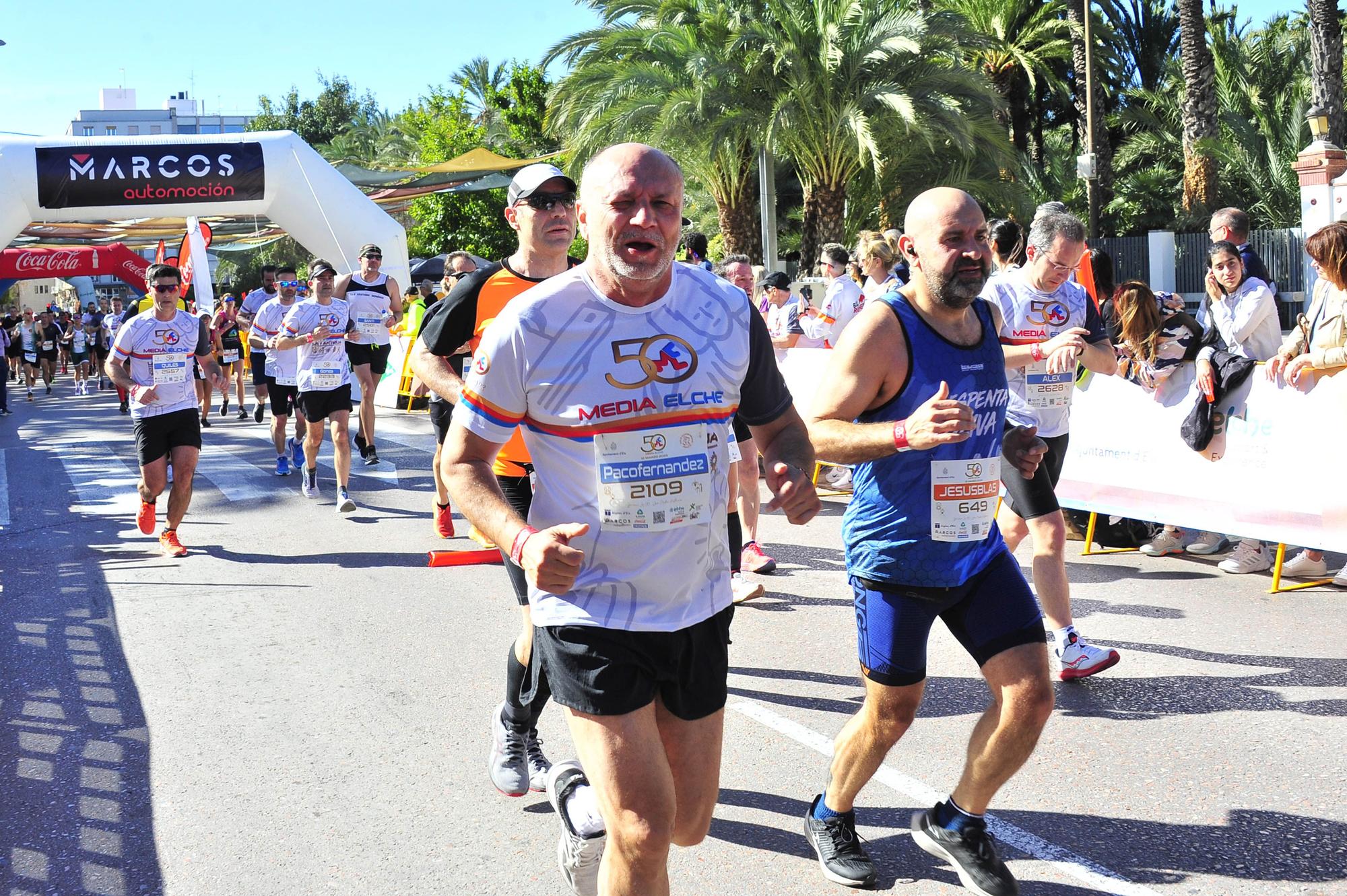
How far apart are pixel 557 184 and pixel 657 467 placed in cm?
233

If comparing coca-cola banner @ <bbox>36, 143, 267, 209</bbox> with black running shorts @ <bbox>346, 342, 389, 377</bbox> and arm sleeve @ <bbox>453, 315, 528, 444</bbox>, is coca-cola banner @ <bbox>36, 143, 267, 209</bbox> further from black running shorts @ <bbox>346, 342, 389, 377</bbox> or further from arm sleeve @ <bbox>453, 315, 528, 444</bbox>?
arm sleeve @ <bbox>453, 315, 528, 444</bbox>

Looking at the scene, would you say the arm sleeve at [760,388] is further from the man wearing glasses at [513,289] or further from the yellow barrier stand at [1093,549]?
the yellow barrier stand at [1093,549]

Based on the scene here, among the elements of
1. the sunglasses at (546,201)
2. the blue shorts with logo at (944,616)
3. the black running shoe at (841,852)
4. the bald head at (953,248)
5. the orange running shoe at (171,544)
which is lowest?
the black running shoe at (841,852)

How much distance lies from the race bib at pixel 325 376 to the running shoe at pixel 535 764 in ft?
22.4

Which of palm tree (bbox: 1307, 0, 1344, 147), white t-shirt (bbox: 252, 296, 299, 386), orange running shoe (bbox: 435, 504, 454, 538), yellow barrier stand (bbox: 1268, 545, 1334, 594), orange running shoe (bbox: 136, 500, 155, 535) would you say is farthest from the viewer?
palm tree (bbox: 1307, 0, 1344, 147)

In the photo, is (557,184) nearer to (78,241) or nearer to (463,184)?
(463,184)

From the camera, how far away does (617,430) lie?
2875mm

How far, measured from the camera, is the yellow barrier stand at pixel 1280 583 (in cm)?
709

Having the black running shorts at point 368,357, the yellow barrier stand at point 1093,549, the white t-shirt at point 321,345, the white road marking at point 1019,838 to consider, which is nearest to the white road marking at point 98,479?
the white t-shirt at point 321,345

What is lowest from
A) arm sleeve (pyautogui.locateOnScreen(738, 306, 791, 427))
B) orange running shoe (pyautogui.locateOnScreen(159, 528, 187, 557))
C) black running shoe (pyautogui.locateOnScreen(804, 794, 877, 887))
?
black running shoe (pyautogui.locateOnScreen(804, 794, 877, 887))

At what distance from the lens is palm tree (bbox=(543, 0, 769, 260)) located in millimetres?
20750

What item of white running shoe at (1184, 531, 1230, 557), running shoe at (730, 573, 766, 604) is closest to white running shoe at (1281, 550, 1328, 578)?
white running shoe at (1184, 531, 1230, 557)

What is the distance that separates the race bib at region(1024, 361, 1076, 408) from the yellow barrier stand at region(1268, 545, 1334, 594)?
92.7 inches

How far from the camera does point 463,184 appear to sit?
30.0m
